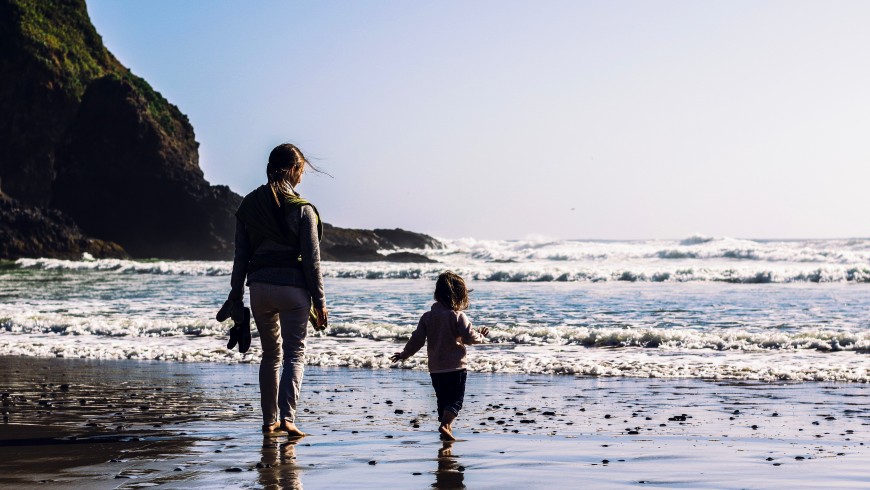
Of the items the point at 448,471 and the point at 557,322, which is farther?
the point at 557,322

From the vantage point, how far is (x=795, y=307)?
19250mm

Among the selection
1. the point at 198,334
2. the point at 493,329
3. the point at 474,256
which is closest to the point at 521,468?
the point at 493,329

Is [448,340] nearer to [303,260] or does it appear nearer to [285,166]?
[303,260]

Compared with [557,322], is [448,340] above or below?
above

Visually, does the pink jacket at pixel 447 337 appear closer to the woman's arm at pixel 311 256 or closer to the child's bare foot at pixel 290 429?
the woman's arm at pixel 311 256

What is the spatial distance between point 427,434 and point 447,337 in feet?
2.39

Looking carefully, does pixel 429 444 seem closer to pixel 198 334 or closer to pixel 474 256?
pixel 198 334

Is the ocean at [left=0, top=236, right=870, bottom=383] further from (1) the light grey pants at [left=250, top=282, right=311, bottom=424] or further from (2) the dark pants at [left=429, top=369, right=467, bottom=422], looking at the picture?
(1) the light grey pants at [left=250, top=282, right=311, bottom=424]

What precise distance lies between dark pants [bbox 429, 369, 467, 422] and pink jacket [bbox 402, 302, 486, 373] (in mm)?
41

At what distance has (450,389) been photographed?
6586 millimetres

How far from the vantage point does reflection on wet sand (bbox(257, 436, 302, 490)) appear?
4875 mm

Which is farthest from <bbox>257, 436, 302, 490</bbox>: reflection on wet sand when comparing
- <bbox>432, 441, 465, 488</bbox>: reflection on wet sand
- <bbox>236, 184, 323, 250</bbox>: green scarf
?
<bbox>236, 184, 323, 250</bbox>: green scarf

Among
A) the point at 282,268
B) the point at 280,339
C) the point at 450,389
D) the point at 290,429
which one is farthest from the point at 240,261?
the point at 450,389

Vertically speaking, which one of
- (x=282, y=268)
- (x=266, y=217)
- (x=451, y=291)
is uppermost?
(x=266, y=217)
